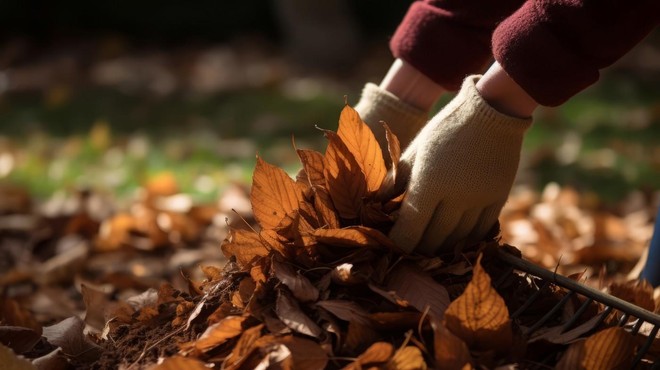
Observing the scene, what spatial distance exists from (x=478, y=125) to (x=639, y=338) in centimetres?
51

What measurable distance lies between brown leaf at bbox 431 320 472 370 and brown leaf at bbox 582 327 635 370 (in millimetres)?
219

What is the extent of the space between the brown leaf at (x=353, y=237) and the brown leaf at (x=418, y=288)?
0.18 feet

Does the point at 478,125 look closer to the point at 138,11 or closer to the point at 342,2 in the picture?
the point at 342,2

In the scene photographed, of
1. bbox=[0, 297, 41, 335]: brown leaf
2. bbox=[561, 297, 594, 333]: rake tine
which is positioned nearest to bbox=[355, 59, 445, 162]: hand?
bbox=[561, 297, 594, 333]: rake tine

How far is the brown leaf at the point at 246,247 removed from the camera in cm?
167

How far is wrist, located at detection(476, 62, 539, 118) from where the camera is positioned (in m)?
1.65

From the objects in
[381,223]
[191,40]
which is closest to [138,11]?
[191,40]

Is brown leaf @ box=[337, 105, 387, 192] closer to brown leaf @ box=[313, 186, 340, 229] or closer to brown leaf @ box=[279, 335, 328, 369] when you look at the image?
brown leaf @ box=[313, 186, 340, 229]

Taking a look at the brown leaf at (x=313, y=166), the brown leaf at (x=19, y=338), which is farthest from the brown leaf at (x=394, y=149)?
the brown leaf at (x=19, y=338)

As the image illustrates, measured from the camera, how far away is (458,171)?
163 cm

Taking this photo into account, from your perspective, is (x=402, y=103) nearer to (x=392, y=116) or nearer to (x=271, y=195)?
(x=392, y=116)

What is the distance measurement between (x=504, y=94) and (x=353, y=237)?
0.40 metres

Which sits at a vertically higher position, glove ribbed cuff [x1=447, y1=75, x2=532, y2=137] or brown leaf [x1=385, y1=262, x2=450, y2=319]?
glove ribbed cuff [x1=447, y1=75, x2=532, y2=137]

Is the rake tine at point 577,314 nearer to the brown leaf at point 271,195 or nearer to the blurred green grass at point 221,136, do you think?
the brown leaf at point 271,195
